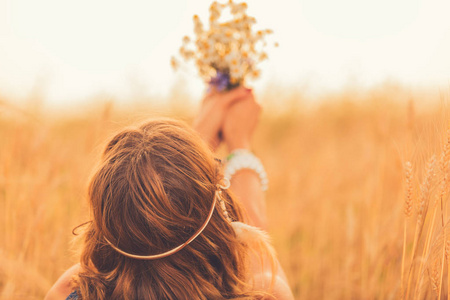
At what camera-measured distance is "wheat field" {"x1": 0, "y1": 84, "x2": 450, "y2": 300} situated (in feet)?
3.22

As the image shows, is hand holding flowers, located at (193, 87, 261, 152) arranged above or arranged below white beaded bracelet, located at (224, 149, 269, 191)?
above

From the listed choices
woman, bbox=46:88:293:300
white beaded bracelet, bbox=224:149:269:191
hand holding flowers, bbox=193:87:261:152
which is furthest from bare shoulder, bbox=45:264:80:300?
hand holding flowers, bbox=193:87:261:152

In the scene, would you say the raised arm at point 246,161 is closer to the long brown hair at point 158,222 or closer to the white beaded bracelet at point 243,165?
the white beaded bracelet at point 243,165

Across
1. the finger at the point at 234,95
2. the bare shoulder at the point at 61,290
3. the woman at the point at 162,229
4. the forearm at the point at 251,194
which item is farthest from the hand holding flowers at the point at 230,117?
the bare shoulder at the point at 61,290

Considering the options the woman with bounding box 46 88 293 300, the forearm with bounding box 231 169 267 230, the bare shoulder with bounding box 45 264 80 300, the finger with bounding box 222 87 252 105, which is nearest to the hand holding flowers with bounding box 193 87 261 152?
the finger with bounding box 222 87 252 105

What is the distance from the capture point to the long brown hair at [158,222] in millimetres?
854

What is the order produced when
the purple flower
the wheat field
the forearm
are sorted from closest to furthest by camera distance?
1. the wheat field
2. the forearm
3. the purple flower

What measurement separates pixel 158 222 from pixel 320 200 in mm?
1618

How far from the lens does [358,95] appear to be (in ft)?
11.9

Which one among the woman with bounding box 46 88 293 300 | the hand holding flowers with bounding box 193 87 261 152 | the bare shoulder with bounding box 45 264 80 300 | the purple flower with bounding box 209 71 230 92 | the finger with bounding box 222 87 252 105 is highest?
the purple flower with bounding box 209 71 230 92

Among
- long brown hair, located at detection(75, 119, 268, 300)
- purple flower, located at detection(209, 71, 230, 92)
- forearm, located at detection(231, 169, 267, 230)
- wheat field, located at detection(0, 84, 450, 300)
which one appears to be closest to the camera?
long brown hair, located at detection(75, 119, 268, 300)

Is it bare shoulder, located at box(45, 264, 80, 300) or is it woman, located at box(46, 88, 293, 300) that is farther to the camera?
bare shoulder, located at box(45, 264, 80, 300)

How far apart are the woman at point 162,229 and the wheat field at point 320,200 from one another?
0.26 m

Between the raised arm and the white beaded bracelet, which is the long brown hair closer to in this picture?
the raised arm
